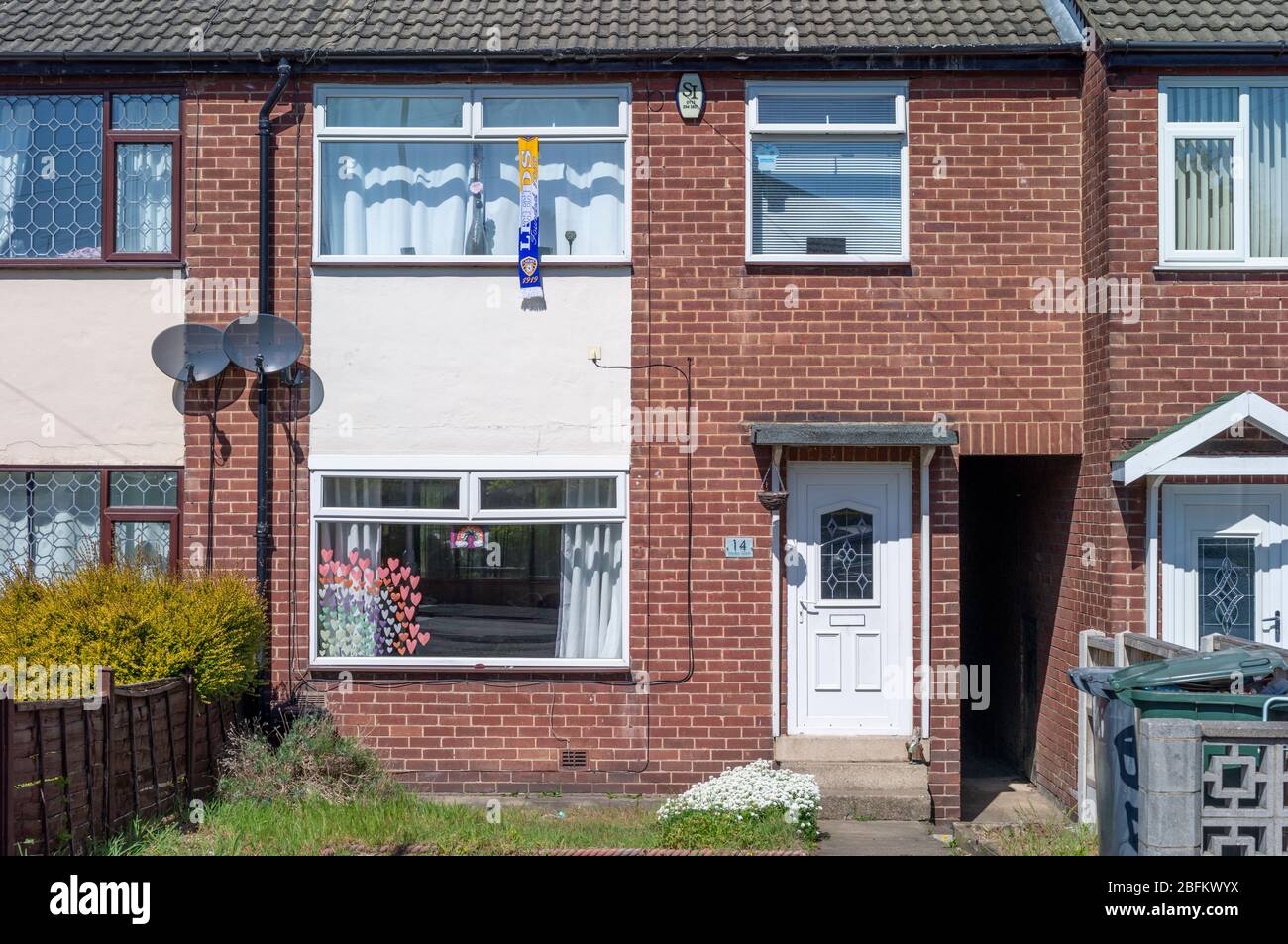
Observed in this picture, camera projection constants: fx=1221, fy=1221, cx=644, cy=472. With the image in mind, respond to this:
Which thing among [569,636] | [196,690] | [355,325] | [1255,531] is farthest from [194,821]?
[1255,531]

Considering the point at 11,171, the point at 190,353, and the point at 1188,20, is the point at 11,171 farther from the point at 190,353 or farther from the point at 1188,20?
the point at 1188,20

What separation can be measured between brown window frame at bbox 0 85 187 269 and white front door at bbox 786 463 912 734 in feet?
18.2

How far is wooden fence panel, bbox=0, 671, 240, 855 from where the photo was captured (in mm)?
6617

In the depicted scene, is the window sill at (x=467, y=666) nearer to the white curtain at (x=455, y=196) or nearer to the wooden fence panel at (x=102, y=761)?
the wooden fence panel at (x=102, y=761)

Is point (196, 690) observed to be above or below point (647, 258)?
below

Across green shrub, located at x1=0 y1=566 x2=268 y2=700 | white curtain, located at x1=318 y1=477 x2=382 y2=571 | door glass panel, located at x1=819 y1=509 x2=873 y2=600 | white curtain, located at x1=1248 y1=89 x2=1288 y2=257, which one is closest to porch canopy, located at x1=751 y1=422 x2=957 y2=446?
door glass panel, located at x1=819 y1=509 x2=873 y2=600

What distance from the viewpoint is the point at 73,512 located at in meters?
10.1

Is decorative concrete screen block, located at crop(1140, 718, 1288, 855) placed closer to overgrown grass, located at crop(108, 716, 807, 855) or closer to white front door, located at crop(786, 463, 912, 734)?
overgrown grass, located at crop(108, 716, 807, 855)

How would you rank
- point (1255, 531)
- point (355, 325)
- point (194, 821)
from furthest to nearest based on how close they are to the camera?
point (355, 325), point (1255, 531), point (194, 821)

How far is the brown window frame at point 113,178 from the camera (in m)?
10.0

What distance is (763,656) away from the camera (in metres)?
9.89

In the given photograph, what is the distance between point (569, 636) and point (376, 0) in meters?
5.85

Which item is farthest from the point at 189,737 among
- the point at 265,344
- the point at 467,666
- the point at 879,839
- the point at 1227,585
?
the point at 1227,585

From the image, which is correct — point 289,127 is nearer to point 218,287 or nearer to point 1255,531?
point 218,287
